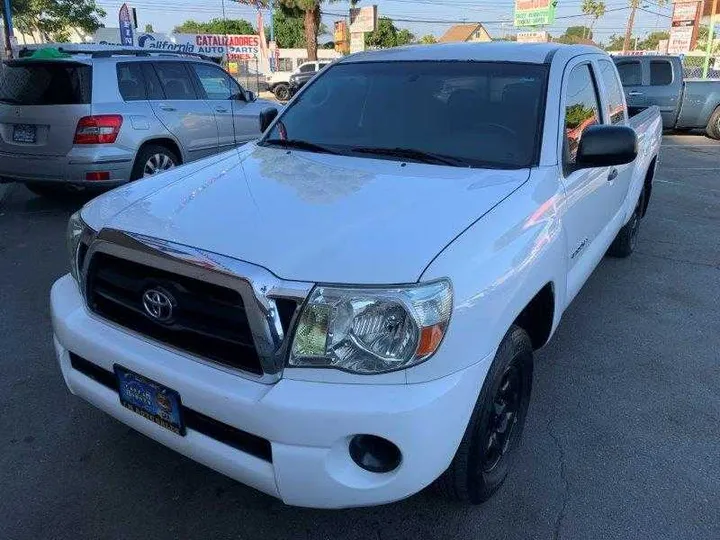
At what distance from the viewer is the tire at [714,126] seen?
1395 centimetres

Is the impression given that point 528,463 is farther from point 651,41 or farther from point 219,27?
point 651,41

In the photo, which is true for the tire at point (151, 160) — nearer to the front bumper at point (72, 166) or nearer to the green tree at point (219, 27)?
the front bumper at point (72, 166)

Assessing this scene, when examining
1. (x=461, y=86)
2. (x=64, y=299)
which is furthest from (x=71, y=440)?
(x=461, y=86)

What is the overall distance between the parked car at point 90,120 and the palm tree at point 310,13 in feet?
91.2

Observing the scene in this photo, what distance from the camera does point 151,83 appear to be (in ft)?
23.8

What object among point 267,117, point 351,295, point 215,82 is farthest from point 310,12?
point 351,295

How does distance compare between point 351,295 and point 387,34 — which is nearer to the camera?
point 351,295

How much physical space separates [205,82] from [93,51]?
1457 millimetres

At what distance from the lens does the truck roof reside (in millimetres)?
3314

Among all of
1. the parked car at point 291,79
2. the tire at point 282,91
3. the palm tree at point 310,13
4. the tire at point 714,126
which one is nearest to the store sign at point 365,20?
the parked car at point 291,79

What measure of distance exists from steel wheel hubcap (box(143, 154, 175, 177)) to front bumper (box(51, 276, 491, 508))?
17.7 feet

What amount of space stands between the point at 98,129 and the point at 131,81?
2.92 ft

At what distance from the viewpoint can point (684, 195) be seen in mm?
8391

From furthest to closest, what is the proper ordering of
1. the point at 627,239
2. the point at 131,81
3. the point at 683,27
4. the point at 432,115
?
1. the point at 683,27
2. the point at 131,81
3. the point at 627,239
4. the point at 432,115
